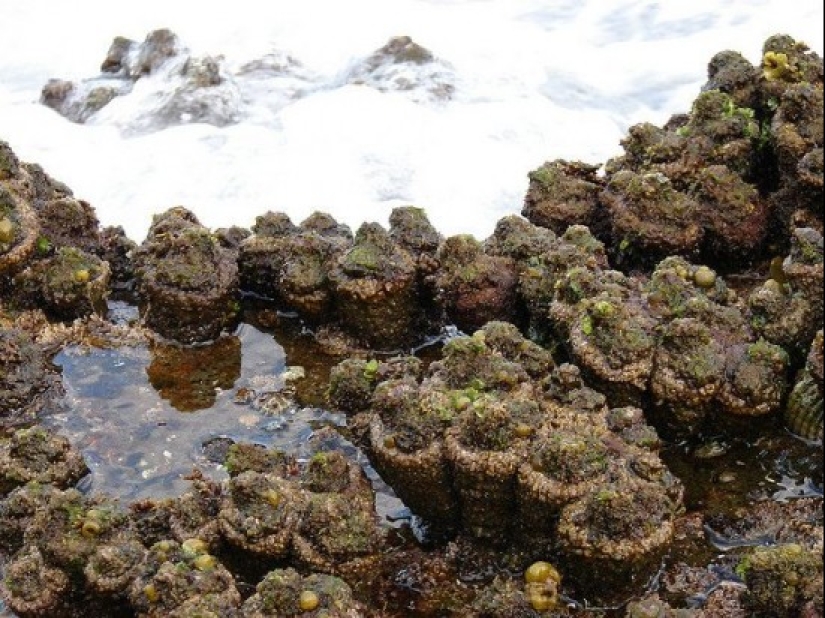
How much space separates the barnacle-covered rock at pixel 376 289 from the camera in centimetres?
639

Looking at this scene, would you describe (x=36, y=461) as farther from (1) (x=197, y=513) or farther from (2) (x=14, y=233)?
(2) (x=14, y=233)

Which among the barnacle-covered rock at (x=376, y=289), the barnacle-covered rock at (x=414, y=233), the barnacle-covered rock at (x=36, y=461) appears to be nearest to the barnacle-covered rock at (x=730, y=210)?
the barnacle-covered rock at (x=414, y=233)

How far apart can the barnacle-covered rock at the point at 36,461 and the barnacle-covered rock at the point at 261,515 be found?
4.03 feet

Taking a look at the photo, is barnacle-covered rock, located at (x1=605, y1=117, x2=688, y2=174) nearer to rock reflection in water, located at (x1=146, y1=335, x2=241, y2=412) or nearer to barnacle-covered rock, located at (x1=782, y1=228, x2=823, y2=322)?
barnacle-covered rock, located at (x1=782, y1=228, x2=823, y2=322)

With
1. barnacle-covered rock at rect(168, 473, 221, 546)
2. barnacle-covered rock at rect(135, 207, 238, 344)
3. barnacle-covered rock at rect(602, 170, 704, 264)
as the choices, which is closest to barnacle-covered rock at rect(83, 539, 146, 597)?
barnacle-covered rock at rect(168, 473, 221, 546)

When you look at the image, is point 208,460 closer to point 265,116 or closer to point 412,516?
point 412,516

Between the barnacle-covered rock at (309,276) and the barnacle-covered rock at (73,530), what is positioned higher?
the barnacle-covered rock at (309,276)

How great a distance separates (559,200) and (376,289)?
179 centimetres

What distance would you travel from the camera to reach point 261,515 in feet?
A: 15.1

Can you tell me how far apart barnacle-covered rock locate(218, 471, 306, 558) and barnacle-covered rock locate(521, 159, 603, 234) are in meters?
3.46

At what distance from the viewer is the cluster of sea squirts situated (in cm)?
452

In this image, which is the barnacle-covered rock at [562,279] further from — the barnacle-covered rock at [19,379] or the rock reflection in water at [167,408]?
the barnacle-covered rock at [19,379]

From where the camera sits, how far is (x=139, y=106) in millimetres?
13969

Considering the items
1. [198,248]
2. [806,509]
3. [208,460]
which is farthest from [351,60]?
[806,509]
